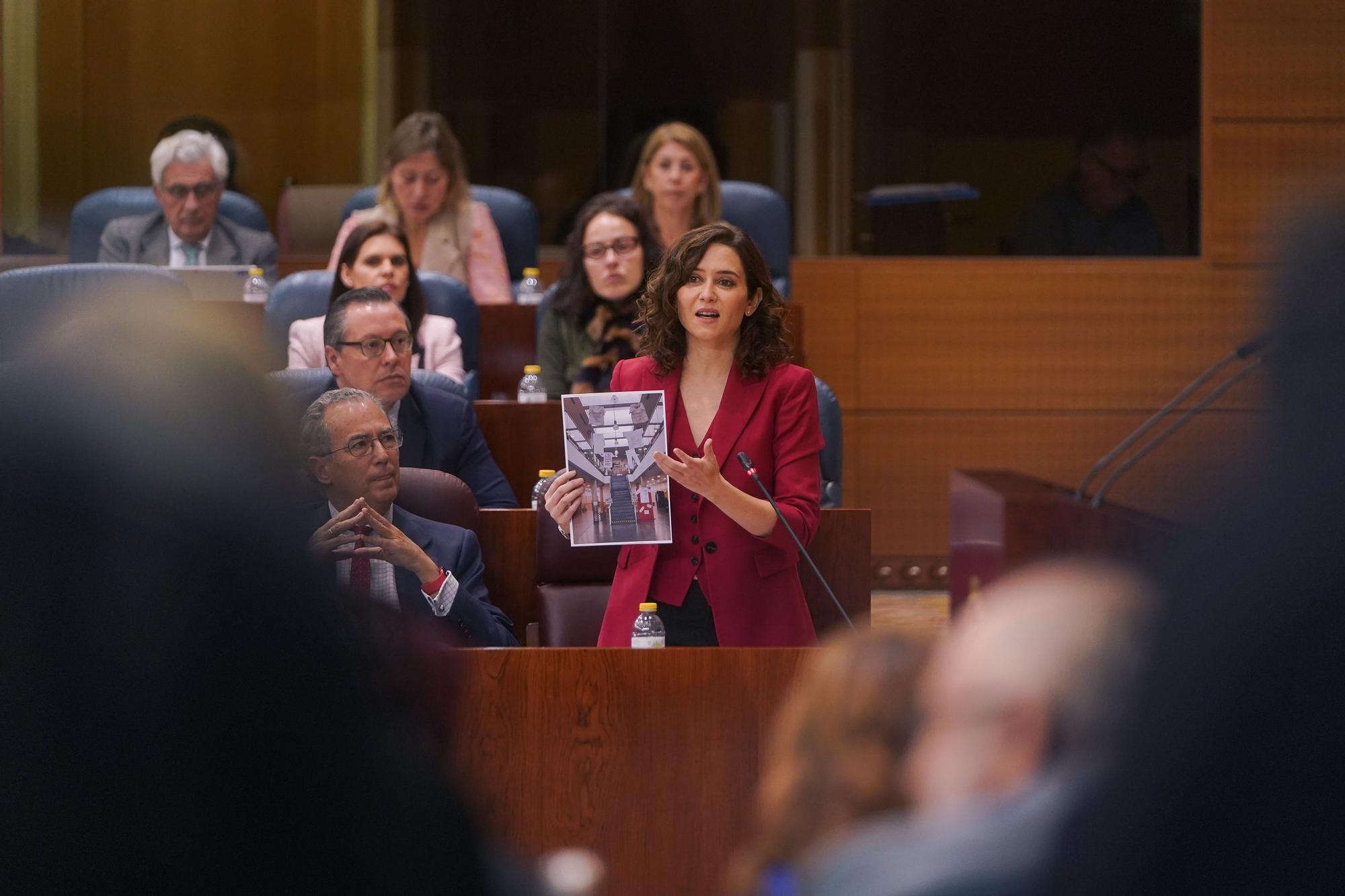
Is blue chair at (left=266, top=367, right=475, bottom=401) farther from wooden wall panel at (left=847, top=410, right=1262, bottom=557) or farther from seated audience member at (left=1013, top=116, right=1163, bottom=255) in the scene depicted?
seated audience member at (left=1013, top=116, right=1163, bottom=255)

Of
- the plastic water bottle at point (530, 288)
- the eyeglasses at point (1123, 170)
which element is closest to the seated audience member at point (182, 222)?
the plastic water bottle at point (530, 288)

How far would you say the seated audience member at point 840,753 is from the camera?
1.38ft

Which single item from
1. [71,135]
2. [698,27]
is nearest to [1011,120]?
[698,27]

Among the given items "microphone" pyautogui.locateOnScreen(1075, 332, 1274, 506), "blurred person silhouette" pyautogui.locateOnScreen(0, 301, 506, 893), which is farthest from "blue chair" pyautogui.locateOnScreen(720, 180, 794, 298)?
"blurred person silhouette" pyautogui.locateOnScreen(0, 301, 506, 893)

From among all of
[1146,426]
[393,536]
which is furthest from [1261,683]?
[393,536]

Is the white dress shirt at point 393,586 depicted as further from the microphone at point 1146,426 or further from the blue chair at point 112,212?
the blue chair at point 112,212

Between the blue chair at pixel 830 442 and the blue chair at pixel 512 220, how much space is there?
1516 millimetres

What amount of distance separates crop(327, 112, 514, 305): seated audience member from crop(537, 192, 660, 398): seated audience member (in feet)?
1.88

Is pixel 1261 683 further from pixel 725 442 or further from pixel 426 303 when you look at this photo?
pixel 426 303

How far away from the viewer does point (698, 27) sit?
536cm

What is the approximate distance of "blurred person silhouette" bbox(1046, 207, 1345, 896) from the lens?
364 mm

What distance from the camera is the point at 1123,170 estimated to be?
5.23m

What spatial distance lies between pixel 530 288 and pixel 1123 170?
2172 mm

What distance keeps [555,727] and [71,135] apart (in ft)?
14.3
